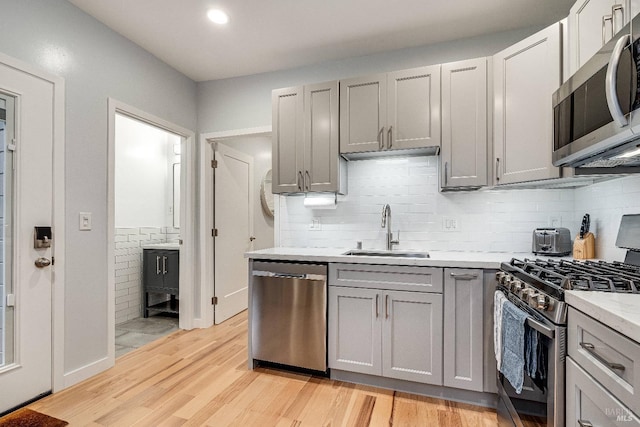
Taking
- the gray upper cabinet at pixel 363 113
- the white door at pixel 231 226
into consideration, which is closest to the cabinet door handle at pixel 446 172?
the gray upper cabinet at pixel 363 113

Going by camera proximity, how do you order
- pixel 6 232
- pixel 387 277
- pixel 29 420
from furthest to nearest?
pixel 387 277
pixel 6 232
pixel 29 420

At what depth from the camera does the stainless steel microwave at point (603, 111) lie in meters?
1.07

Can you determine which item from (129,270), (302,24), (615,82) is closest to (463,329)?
(615,82)

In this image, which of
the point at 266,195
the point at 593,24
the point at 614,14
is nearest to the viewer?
the point at 614,14

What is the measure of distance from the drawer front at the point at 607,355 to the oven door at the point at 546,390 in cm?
5

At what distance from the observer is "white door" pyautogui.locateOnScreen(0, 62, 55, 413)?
6.42ft

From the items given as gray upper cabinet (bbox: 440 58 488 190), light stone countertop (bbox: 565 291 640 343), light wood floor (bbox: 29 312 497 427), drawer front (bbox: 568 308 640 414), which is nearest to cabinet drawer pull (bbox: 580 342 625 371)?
drawer front (bbox: 568 308 640 414)

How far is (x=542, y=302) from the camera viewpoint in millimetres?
1275

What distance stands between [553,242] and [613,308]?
1.52 m

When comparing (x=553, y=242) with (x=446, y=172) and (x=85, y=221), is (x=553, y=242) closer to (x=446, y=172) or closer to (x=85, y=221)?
(x=446, y=172)

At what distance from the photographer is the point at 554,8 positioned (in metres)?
2.31

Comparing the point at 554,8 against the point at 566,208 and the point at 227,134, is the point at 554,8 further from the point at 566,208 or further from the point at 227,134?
the point at 227,134

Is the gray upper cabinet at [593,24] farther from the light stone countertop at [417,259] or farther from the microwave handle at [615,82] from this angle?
the light stone countertop at [417,259]

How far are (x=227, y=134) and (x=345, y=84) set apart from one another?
1.46 metres
